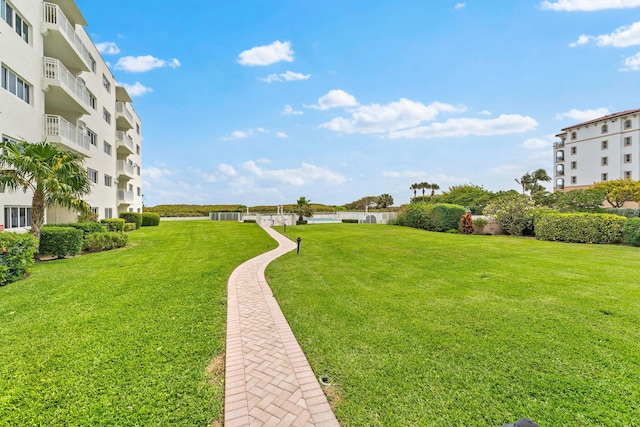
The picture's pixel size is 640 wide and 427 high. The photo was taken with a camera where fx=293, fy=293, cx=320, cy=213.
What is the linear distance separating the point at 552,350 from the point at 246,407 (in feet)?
13.7

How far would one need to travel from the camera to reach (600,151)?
4419 cm

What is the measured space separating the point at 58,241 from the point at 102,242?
227 cm

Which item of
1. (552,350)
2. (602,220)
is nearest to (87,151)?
(552,350)

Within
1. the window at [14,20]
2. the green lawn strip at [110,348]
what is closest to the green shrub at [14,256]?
the green lawn strip at [110,348]

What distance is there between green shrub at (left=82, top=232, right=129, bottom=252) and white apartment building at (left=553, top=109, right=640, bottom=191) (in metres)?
58.7

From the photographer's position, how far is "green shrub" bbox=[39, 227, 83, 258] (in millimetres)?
10625

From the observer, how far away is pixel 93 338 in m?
4.47

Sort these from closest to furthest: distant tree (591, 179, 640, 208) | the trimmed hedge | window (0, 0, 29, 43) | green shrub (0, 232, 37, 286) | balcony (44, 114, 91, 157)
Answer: green shrub (0, 232, 37, 286) < window (0, 0, 29, 43) < balcony (44, 114, 91, 157) < the trimmed hedge < distant tree (591, 179, 640, 208)

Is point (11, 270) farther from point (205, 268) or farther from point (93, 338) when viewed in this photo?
point (93, 338)

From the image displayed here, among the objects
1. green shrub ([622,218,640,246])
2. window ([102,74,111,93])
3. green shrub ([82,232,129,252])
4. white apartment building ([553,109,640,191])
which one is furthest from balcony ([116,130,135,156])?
white apartment building ([553,109,640,191])

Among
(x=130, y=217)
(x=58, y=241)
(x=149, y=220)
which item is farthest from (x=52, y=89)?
(x=149, y=220)

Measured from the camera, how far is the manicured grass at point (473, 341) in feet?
9.84

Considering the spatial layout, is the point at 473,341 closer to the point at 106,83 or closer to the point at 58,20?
the point at 58,20

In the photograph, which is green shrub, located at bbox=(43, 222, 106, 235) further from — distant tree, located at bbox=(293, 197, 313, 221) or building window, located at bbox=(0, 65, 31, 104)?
distant tree, located at bbox=(293, 197, 313, 221)
